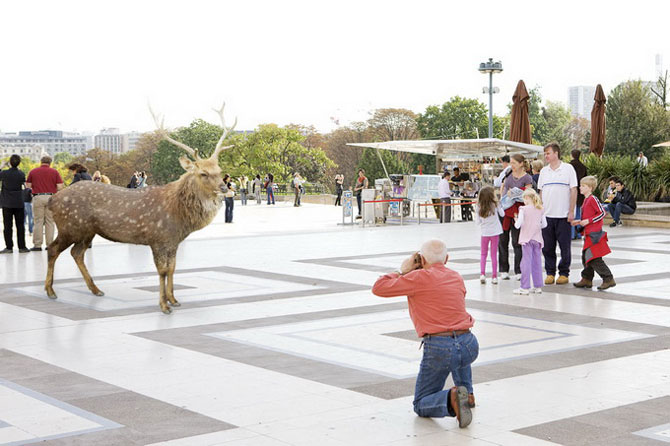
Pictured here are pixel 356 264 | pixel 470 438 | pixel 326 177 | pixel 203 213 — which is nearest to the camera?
pixel 470 438

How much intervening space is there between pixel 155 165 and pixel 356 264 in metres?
82.2

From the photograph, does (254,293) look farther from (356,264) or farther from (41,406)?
(41,406)

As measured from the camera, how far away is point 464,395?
5.39 metres

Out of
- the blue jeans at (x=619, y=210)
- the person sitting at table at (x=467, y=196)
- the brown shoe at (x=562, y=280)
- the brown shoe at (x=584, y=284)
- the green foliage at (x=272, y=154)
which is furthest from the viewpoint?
the green foliage at (x=272, y=154)

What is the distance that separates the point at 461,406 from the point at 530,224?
236 inches

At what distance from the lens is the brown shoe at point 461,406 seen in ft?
17.6

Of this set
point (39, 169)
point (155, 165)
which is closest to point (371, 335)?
point (39, 169)

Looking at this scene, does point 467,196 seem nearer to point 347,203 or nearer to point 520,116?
point 347,203

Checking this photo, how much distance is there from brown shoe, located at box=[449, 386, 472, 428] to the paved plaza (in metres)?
0.10

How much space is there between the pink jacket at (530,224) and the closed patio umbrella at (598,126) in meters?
20.9

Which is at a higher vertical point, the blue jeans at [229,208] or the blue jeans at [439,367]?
the blue jeans at [229,208]

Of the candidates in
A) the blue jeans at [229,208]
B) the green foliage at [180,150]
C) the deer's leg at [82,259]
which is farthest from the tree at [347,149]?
the deer's leg at [82,259]

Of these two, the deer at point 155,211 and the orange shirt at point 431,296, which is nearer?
the orange shirt at point 431,296

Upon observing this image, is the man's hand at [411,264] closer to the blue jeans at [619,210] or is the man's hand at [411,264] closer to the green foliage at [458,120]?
the blue jeans at [619,210]
